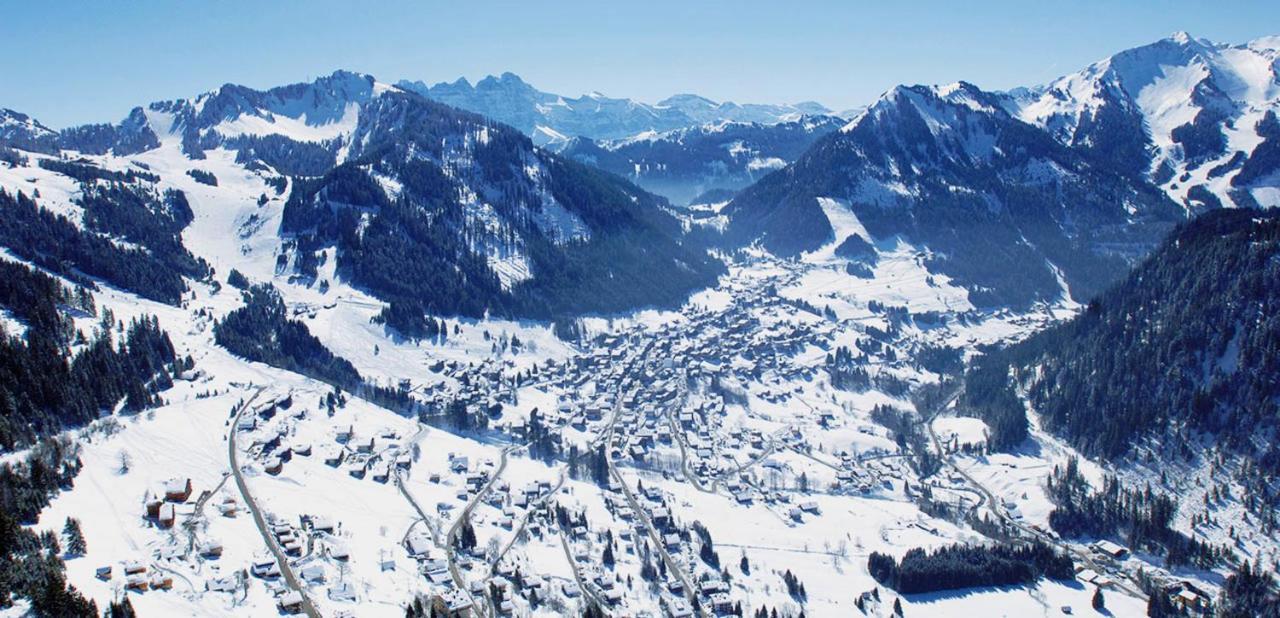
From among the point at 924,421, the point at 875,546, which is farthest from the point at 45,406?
the point at 924,421

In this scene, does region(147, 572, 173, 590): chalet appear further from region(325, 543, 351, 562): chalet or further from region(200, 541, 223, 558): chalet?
region(325, 543, 351, 562): chalet

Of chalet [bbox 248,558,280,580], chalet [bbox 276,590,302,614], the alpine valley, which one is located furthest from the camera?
the alpine valley

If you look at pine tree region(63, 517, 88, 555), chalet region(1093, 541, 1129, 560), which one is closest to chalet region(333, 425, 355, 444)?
pine tree region(63, 517, 88, 555)

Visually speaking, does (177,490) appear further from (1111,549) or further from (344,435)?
(1111,549)

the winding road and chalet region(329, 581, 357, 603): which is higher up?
the winding road

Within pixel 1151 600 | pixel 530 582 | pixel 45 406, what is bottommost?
pixel 1151 600

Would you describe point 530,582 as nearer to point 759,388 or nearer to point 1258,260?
point 759,388

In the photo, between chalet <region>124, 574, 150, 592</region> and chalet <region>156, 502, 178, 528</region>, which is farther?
chalet <region>156, 502, 178, 528</region>

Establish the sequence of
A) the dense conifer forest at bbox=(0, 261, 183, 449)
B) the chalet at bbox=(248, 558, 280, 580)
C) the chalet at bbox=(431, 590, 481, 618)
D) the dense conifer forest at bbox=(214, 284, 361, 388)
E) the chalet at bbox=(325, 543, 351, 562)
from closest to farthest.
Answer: the chalet at bbox=(248, 558, 280, 580) < the chalet at bbox=(431, 590, 481, 618) < the chalet at bbox=(325, 543, 351, 562) < the dense conifer forest at bbox=(0, 261, 183, 449) < the dense conifer forest at bbox=(214, 284, 361, 388)

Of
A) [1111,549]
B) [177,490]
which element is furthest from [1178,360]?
[177,490]

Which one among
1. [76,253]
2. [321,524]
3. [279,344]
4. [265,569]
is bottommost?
[321,524]

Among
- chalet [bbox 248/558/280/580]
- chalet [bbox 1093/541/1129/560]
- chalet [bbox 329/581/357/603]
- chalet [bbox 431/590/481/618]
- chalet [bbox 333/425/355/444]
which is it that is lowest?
chalet [bbox 1093/541/1129/560]
